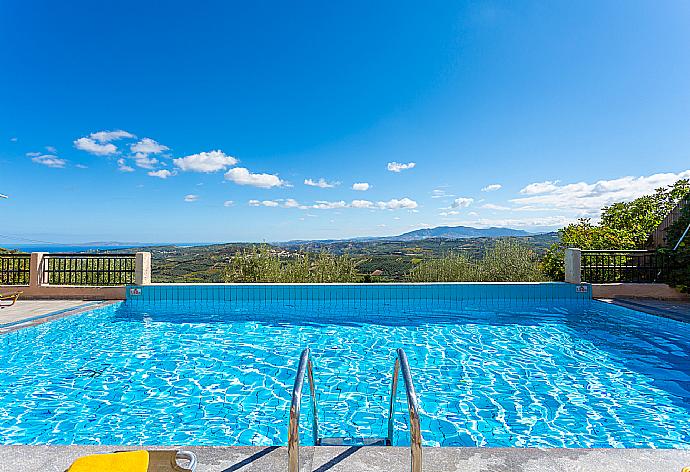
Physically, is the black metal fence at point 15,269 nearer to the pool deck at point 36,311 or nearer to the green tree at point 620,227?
the pool deck at point 36,311

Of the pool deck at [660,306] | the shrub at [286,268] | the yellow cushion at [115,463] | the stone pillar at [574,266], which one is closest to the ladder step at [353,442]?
the yellow cushion at [115,463]

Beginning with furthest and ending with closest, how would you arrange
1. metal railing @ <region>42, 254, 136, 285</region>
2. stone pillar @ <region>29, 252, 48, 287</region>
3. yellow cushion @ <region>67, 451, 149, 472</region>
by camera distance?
metal railing @ <region>42, 254, 136, 285</region> → stone pillar @ <region>29, 252, 48, 287</region> → yellow cushion @ <region>67, 451, 149, 472</region>

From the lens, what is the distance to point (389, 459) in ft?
6.64

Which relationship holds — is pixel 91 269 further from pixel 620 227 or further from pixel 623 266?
pixel 620 227

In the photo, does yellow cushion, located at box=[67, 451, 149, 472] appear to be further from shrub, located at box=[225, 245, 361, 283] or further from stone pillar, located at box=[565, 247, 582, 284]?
stone pillar, located at box=[565, 247, 582, 284]

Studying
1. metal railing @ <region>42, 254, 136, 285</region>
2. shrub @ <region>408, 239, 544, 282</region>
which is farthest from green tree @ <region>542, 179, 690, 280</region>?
metal railing @ <region>42, 254, 136, 285</region>

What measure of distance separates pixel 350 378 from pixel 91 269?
776cm

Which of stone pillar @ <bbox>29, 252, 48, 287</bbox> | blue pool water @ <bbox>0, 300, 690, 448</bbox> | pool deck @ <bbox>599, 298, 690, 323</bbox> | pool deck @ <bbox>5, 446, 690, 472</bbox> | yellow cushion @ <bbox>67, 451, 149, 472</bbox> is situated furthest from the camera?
stone pillar @ <bbox>29, 252, 48, 287</bbox>

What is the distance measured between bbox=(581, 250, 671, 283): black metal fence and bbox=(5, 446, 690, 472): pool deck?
8.40 m

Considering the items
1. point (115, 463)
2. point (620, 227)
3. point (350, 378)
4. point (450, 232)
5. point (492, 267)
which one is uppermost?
point (450, 232)

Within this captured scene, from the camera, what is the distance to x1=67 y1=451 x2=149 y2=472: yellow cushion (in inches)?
58.2

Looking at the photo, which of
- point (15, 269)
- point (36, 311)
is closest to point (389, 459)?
point (36, 311)

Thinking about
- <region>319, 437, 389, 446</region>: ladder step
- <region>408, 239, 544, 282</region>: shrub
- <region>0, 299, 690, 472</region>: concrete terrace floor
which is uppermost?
<region>408, 239, 544, 282</region>: shrub

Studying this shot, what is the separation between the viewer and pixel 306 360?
1.96 metres
